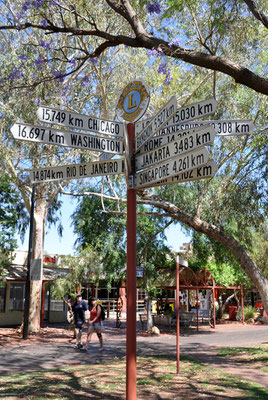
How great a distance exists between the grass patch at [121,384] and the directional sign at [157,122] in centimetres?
415

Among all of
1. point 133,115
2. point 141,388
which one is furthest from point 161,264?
point 133,115

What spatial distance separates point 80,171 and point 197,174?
4.82 feet

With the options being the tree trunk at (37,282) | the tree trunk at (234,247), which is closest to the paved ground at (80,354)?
the tree trunk at (234,247)

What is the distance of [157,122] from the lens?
4.90 metres

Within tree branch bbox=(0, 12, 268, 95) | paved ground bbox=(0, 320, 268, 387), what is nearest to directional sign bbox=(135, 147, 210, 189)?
tree branch bbox=(0, 12, 268, 95)

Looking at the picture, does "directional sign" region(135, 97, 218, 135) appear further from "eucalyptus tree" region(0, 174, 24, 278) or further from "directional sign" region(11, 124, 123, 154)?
"eucalyptus tree" region(0, 174, 24, 278)

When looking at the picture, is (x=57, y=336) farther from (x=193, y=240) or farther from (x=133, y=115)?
(x=133, y=115)

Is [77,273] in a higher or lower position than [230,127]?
Result: lower

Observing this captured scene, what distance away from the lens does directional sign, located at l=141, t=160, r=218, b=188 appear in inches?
169

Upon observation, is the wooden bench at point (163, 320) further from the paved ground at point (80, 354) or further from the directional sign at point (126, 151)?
the directional sign at point (126, 151)

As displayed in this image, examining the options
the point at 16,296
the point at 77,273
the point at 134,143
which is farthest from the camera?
the point at 16,296

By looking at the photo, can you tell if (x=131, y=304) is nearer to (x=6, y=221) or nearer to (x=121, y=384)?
(x=121, y=384)

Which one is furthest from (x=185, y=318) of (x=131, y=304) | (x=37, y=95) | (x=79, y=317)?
(x=131, y=304)

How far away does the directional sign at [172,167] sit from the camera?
409 centimetres
